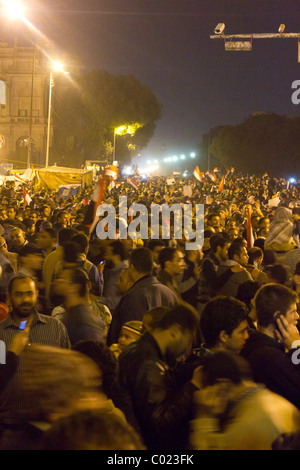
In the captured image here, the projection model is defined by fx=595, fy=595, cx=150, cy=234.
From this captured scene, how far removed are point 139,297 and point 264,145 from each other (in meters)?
71.5

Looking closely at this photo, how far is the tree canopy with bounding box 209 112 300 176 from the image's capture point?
7075cm

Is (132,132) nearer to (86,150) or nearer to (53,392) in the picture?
(86,150)

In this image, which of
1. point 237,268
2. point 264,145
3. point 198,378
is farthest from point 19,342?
point 264,145

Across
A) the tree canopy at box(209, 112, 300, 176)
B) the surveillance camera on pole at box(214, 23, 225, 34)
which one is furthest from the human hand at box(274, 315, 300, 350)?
the tree canopy at box(209, 112, 300, 176)

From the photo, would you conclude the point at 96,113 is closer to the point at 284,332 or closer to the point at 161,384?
Answer: the point at 284,332

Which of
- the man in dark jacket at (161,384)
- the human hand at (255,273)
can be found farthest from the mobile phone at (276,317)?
the human hand at (255,273)

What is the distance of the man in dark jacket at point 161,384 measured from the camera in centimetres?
299

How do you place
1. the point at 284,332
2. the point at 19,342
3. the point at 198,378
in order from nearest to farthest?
1. the point at 198,378
2. the point at 284,332
3. the point at 19,342

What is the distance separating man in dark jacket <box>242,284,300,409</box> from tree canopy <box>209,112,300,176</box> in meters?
68.2

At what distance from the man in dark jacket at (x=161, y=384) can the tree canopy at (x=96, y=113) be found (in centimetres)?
6324

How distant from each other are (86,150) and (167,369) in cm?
6627

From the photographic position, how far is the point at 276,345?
3541mm

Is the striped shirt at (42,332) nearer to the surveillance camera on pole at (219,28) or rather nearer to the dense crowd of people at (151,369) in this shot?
the dense crowd of people at (151,369)

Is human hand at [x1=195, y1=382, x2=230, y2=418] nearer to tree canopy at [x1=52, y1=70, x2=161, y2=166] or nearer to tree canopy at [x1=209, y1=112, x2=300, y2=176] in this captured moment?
tree canopy at [x1=52, y1=70, x2=161, y2=166]
